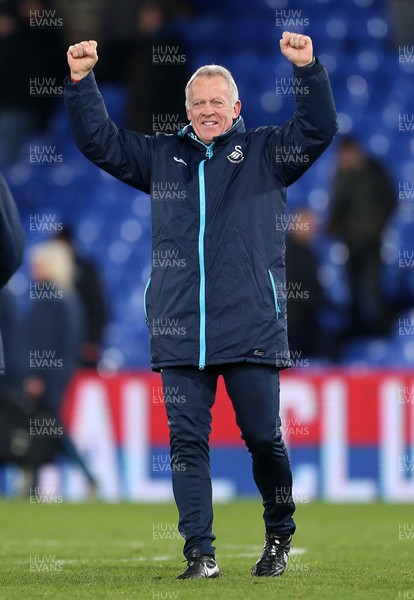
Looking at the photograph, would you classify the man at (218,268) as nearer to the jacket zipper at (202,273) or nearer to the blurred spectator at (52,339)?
the jacket zipper at (202,273)

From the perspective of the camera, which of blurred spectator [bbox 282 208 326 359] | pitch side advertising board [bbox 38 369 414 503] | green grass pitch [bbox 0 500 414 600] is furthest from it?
blurred spectator [bbox 282 208 326 359]

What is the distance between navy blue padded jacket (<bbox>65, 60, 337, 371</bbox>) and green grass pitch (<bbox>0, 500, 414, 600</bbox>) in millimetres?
834

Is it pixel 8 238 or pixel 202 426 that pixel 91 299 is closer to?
pixel 8 238

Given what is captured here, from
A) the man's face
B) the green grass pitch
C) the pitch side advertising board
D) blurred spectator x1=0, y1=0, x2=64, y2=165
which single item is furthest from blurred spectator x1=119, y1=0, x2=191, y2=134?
the man's face

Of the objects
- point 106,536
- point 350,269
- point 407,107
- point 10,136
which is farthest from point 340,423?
point 10,136

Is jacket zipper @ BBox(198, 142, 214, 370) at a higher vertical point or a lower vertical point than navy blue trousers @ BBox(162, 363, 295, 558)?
higher

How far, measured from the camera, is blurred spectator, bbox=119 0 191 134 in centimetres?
1427

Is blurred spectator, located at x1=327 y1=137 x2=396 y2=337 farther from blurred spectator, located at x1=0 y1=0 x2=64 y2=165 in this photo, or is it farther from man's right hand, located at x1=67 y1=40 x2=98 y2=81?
man's right hand, located at x1=67 y1=40 x2=98 y2=81

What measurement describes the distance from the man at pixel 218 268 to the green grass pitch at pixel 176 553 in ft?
0.95

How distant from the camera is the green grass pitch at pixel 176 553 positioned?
4758mm

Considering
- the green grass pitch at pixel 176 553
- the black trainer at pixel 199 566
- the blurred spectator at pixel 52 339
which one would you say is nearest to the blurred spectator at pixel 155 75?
the blurred spectator at pixel 52 339

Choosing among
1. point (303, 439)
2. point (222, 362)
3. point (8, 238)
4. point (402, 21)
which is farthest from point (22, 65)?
point (222, 362)

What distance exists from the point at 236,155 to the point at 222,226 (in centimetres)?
30

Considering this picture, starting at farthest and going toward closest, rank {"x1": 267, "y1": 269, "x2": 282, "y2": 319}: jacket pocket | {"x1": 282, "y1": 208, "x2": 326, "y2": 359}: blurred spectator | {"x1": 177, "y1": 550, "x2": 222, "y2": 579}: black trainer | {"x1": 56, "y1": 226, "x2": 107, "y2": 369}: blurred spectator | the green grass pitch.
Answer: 1. {"x1": 56, "y1": 226, "x2": 107, "y2": 369}: blurred spectator
2. {"x1": 282, "y1": 208, "x2": 326, "y2": 359}: blurred spectator
3. {"x1": 267, "y1": 269, "x2": 282, "y2": 319}: jacket pocket
4. {"x1": 177, "y1": 550, "x2": 222, "y2": 579}: black trainer
5. the green grass pitch
